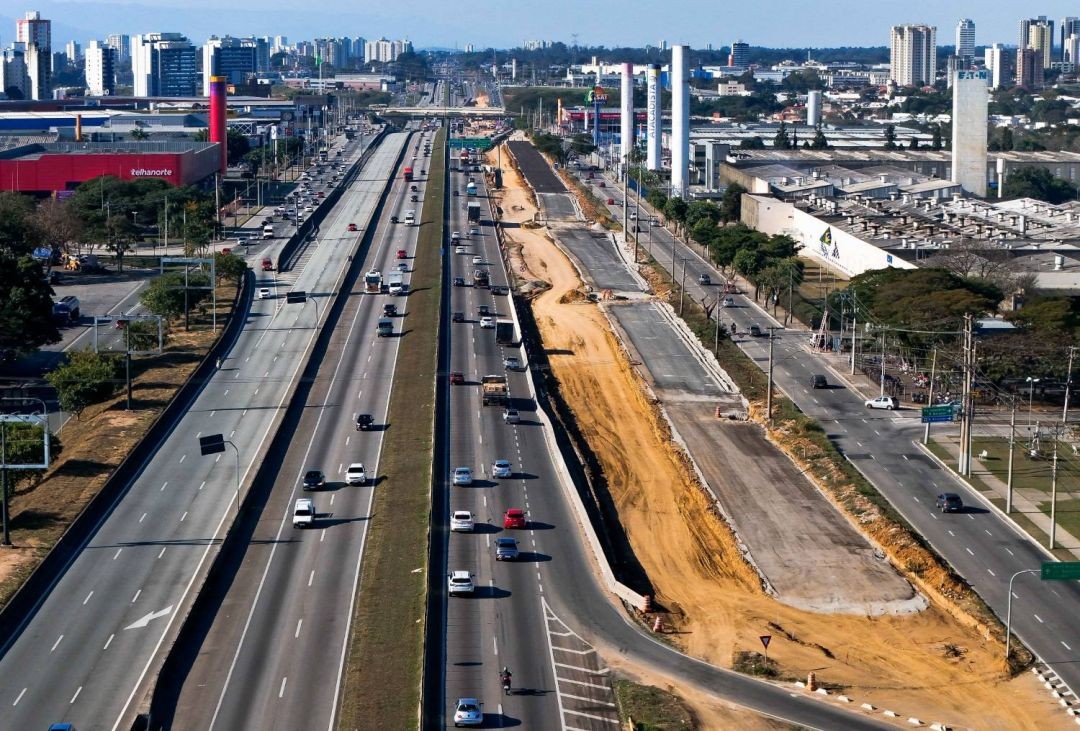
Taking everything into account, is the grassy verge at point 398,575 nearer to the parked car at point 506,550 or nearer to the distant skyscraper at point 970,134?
the parked car at point 506,550

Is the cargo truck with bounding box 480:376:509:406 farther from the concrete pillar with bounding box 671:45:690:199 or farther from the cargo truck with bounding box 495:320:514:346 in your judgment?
the concrete pillar with bounding box 671:45:690:199

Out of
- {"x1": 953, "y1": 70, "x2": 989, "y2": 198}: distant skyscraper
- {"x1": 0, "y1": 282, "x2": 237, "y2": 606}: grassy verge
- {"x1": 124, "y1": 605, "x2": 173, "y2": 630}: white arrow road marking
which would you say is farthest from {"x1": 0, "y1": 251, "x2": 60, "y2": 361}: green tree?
{"x1": 953, "y1": 70, "x2": 989, "y2": 198}: distant skyscraper

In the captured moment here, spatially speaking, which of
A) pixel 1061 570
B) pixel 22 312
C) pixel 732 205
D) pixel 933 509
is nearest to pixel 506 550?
pixel 1061 570

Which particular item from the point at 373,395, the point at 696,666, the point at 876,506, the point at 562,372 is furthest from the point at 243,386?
the point at 696,666

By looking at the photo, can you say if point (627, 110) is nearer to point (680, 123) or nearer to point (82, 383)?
point (680, 123)

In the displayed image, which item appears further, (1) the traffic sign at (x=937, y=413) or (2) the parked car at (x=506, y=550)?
(1) the traffic sign at (x=937, y=413)

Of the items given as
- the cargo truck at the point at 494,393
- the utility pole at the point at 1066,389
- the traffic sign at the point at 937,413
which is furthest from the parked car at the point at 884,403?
the cargo truck at the point at 494,393

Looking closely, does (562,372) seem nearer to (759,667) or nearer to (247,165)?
(759,667)
